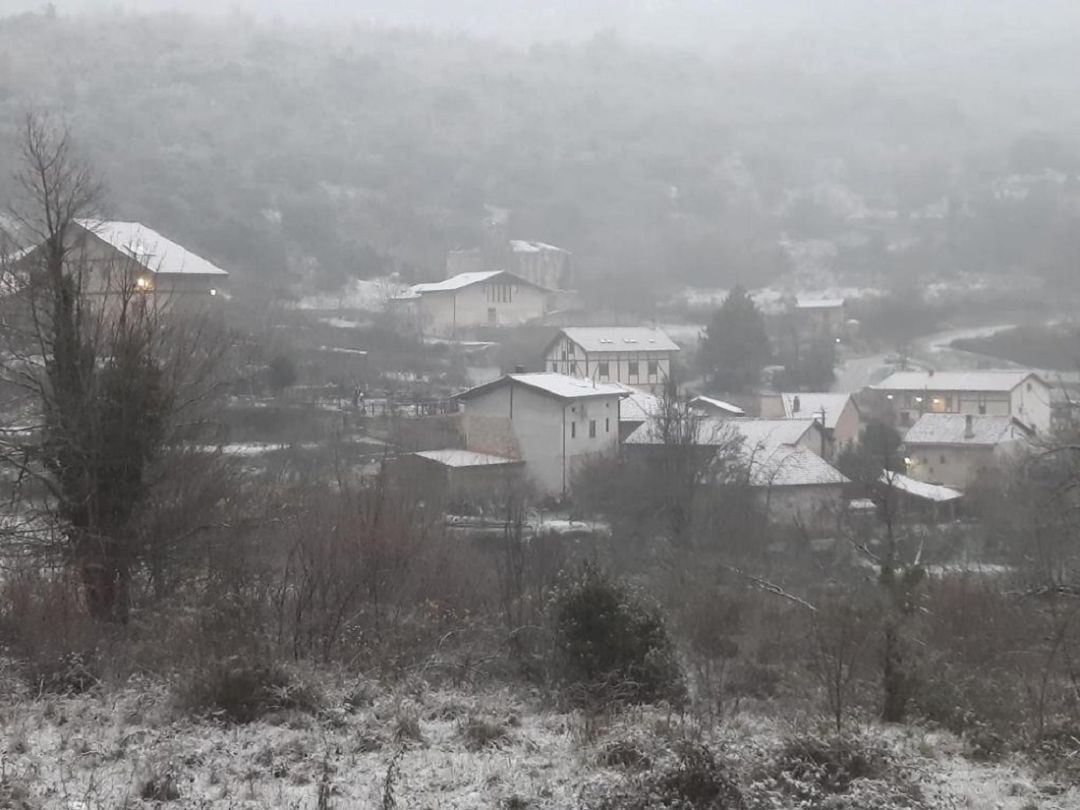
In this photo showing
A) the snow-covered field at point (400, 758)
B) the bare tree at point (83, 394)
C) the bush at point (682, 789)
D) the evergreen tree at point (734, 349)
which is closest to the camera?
the bush at point (682, 789)

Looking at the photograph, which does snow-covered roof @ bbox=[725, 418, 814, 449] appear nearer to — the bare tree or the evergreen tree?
the evergreen tree

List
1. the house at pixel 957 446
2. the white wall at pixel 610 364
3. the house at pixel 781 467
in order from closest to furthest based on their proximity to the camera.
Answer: the house at pixel 781 467, the house at pixel 957 446, the white wall at pixel 610 364

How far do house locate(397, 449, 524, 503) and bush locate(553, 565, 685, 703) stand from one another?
1745cm

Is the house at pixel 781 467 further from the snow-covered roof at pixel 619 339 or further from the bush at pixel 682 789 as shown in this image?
the bush at pixel 682 789

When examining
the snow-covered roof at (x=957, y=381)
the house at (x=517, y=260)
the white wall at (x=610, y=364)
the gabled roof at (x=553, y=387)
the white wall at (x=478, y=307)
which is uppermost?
the house at (x=517, y=260)

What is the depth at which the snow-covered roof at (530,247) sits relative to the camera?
249 feet

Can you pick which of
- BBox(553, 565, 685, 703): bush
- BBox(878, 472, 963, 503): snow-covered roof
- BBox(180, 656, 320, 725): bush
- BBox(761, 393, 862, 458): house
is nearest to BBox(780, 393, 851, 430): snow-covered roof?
BBox(761, 393, 862, 458): house

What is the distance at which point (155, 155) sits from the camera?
240 ft

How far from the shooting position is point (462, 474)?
2995 cm

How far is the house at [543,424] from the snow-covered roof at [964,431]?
1093 centimetres

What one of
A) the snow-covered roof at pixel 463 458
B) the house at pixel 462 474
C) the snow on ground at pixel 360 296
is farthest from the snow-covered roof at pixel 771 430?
the snow on ground at pixel 360 296

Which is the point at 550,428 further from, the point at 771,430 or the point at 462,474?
the point at 771,430

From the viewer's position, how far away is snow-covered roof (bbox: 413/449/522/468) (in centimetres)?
2978

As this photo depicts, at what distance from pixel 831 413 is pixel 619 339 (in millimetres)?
9755
